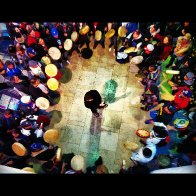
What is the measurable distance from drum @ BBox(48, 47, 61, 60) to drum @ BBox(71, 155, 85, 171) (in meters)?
3.87

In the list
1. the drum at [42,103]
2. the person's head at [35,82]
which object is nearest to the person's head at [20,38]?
the person's head at [35,82]

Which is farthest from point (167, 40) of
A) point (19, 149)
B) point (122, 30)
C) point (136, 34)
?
point (19, 149)

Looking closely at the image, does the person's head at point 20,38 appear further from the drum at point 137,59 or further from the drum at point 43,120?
the drum at point 137,59

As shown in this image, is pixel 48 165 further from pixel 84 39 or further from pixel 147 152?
pixel 84 39

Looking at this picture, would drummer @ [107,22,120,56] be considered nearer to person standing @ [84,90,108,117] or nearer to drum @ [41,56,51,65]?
drum @ [41,56,51,65]

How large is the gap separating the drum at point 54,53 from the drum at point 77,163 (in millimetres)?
3873

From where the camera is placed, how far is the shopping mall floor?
8.73 metres

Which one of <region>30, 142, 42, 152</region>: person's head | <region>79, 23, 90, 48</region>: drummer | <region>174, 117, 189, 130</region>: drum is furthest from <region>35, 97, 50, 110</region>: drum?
<region>174, 117, 189, 130</region>: drum

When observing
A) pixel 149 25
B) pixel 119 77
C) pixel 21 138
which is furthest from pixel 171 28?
pixel 21 138

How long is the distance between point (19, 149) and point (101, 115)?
317 cm

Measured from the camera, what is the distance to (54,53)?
9.50 metres
